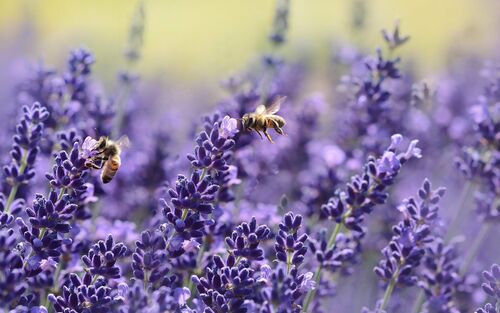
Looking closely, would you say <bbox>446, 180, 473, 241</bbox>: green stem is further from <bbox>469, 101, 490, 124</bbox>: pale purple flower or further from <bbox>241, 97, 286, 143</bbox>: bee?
<bbox>241, 97, 286, 143</bbox>: bee

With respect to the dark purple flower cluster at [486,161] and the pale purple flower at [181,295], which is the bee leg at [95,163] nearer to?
the pale purple flower at [181,295]

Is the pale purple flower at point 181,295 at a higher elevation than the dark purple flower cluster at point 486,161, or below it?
below

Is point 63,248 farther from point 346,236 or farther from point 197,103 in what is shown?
point 197,103

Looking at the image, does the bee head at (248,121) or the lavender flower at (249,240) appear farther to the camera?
the bee head at (248,121)

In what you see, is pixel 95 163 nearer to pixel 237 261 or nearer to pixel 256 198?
pixel 237 261

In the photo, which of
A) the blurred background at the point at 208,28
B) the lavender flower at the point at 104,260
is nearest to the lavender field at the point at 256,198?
the lavender flower at the point at 104,260

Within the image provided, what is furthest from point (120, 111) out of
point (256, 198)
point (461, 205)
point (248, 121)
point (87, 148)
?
point (461, 205)

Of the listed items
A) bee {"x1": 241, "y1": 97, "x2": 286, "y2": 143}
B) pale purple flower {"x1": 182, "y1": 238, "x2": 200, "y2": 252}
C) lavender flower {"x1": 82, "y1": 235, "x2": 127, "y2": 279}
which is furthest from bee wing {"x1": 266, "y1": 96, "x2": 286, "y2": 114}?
lavender flower {"x1": 82, "y1": 235, "x2": 127, "y2": 279}
